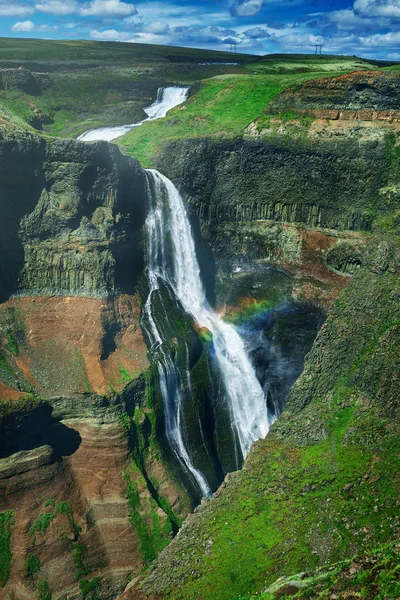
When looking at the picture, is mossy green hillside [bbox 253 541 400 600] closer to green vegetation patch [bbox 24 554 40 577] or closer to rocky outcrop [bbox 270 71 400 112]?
green vegetation patch [bbox 24 554 40 577]

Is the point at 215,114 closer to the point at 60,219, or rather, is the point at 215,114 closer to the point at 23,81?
the point at 23,81

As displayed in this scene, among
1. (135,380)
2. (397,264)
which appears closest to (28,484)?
(135,380)

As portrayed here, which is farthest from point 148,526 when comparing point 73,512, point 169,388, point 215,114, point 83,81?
point 83,81

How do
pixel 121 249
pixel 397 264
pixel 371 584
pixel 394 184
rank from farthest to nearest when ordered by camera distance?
pixel 394 184
pixel 121 249
pixel 397 264
pixel 371 584

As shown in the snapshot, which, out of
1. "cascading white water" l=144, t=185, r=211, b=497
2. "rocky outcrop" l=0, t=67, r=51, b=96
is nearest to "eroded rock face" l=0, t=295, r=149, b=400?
"cascading white water" l=144, t=185, r=211, b=497

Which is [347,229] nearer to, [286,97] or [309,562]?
[286,97]
